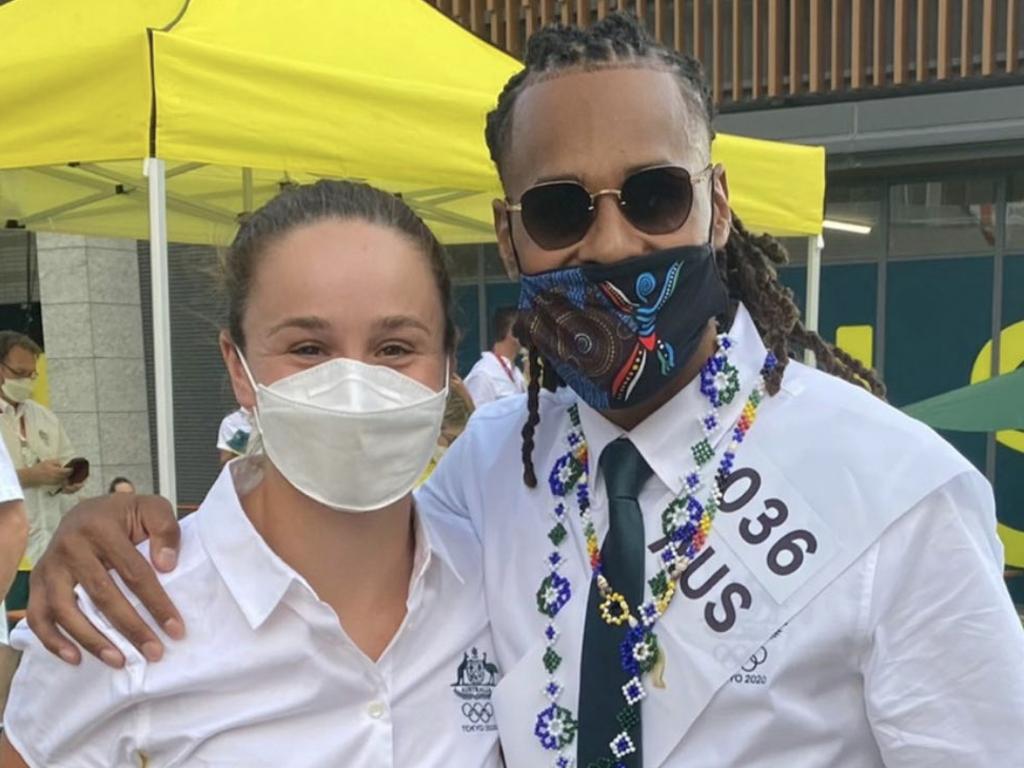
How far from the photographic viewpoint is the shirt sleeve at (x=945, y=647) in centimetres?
119

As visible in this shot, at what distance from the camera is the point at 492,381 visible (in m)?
6.15

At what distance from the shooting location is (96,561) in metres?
1.48

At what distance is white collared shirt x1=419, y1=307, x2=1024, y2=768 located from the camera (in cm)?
120

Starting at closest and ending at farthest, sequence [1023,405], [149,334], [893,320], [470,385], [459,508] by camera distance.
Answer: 1. [459,508]
2. [1023,405]
3. [470,385]
4. [893,320]
5. [149,334]

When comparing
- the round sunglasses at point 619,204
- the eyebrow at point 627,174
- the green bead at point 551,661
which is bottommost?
the green bead at point 551,661

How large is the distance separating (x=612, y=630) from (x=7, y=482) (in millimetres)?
1600

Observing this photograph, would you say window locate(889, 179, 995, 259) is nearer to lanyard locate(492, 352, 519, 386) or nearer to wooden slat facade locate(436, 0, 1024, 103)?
wooden slat facade locate(436, 0, 1024, 103)

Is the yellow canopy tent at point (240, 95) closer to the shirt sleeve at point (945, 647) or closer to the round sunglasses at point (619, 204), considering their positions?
the round sunglasses at point (619, 204)

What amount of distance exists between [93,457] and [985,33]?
24.3ft

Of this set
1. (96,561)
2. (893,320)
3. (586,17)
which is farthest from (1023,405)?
(586,17)

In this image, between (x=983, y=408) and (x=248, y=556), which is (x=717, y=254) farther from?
(x=983, y=408)

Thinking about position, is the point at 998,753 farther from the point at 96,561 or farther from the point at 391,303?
the point at 96,561

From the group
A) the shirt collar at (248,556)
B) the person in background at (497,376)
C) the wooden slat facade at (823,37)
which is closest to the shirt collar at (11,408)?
the person in background at (497,376)

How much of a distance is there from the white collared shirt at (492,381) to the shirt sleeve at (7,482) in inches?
149
